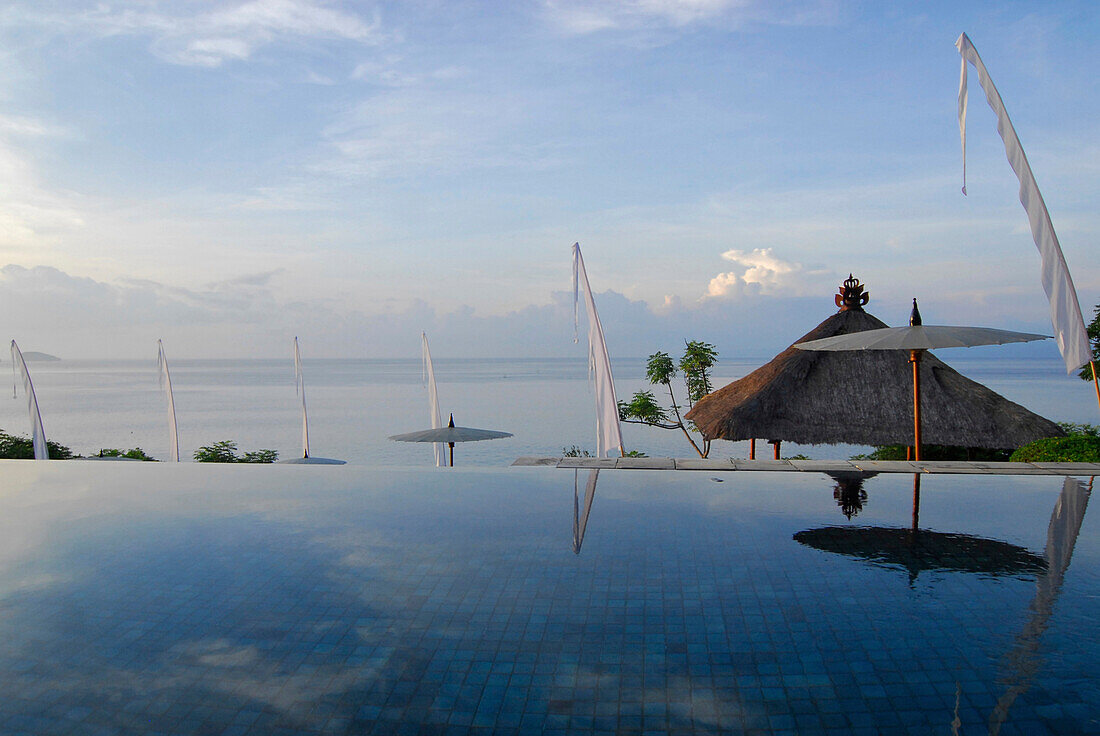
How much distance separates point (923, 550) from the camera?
3693mm

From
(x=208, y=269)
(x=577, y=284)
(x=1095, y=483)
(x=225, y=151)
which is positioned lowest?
(x=1095, y=483)

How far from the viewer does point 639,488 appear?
5.16 metres

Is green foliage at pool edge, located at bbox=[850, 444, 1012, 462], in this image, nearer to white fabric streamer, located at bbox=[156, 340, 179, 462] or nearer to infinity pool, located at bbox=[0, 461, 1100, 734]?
infinity pool, located at bbox=[0, 461, 1100, 734]

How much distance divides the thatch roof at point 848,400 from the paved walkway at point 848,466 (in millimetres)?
5542

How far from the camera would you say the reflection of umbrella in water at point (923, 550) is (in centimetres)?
343

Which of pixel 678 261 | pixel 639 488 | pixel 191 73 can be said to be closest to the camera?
pixel 639 488

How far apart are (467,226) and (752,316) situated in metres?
15.7

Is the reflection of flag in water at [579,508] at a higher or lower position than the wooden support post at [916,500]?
higher

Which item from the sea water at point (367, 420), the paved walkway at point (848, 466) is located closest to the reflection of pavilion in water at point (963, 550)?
the paved walkway at point (848, 466)

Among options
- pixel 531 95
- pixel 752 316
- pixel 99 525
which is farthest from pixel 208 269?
pixel 99 525

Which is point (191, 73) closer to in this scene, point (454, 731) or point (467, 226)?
point (467, 226)

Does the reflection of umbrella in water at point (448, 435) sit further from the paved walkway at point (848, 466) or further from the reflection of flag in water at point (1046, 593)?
the reflection of flag in water at point (1046, 593)

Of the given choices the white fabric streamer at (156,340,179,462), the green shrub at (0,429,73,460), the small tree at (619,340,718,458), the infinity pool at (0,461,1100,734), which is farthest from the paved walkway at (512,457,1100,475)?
the small tree at (619,340,718,458)

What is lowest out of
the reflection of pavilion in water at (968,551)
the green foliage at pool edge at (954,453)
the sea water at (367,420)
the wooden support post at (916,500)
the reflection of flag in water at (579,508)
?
the sea water at (367,420)
